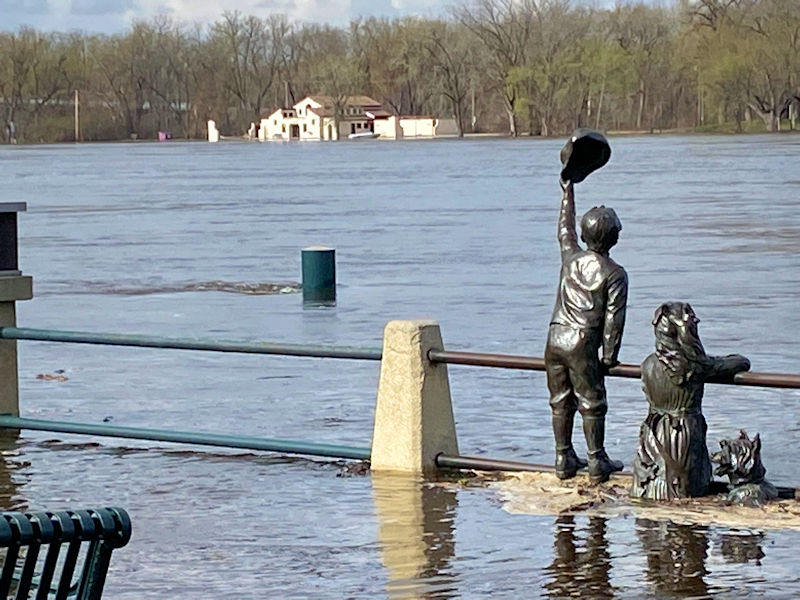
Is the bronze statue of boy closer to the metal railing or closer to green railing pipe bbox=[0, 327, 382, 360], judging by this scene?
the metal railing

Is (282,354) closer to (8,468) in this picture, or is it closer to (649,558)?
(8,468)

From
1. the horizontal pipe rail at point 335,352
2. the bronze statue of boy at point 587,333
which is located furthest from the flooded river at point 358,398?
the horizontal pipe rail at point 335,352

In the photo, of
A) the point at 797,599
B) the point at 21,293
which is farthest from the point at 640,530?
the point at 21,293

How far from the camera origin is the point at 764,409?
13.8 metres

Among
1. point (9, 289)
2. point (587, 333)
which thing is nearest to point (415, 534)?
point (587, 333)

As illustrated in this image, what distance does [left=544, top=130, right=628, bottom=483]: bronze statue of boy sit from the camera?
344 inches

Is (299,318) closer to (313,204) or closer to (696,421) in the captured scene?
(696,421)

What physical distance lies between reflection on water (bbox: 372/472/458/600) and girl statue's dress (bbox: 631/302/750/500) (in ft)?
3.20

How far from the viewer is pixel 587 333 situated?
28.7ft

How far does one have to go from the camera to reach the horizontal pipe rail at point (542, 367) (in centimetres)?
820

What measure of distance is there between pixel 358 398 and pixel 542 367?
5.87 meters

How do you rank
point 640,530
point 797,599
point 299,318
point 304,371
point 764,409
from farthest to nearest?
point 299,318 < point 304,371 < point 764,409 < point 640,530 < point 797,599

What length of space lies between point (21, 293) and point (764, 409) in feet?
18.9

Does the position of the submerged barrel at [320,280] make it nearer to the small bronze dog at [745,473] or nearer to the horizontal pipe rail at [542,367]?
the horizontal pipe rail at [542,367]
